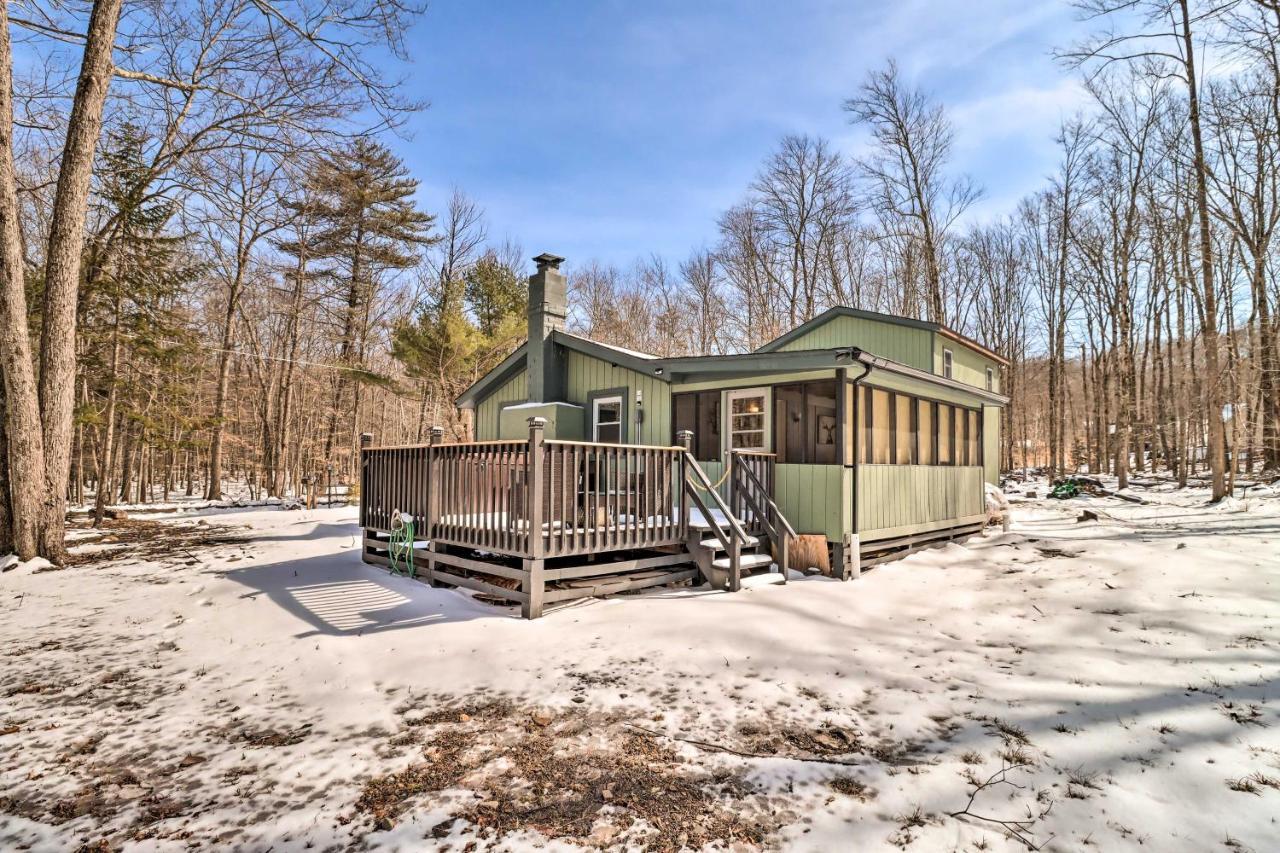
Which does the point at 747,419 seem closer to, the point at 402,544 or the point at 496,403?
the point at 402,544

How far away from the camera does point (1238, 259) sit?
57.6 ft

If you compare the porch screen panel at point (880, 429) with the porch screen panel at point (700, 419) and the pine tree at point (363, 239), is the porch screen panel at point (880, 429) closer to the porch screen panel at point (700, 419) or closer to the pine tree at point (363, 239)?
the porch screen panel at point (700, 419)

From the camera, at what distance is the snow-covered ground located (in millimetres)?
2355

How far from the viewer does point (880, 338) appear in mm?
14352

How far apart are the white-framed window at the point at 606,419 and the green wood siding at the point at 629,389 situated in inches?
6.8

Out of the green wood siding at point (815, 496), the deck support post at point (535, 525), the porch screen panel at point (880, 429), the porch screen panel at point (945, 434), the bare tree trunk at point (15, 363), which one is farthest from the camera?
the porch screen panel at point (945, 434)

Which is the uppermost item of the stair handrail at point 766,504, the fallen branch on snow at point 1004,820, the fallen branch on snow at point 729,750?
the stair handrail at point 766,504

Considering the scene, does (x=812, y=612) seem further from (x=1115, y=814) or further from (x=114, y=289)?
(x=114, y=289)

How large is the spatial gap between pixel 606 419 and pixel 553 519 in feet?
16.9

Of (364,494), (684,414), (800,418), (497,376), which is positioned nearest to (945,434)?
(800,418)

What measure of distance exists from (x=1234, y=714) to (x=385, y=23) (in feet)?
41.9

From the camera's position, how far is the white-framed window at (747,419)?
872cm

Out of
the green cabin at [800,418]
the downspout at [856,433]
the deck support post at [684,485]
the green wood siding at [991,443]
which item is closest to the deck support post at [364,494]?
the green cabin at [800,418]

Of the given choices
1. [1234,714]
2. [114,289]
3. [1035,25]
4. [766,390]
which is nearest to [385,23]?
[114,289]
